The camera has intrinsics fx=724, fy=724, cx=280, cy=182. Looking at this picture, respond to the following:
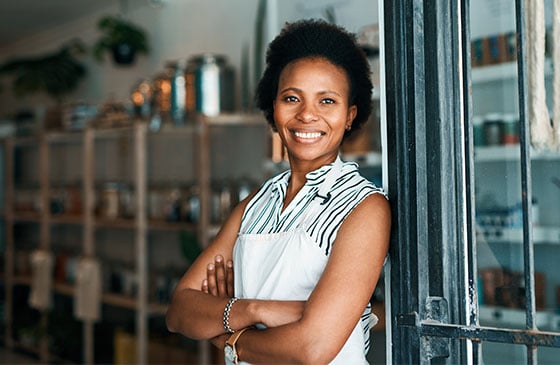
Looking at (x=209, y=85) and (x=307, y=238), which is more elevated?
(x=209, y=85)

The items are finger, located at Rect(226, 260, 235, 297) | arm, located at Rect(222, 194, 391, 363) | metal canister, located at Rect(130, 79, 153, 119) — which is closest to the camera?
arm, located at Rect(222, 194, 391, 363)

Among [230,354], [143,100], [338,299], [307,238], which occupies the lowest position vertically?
[230,354]

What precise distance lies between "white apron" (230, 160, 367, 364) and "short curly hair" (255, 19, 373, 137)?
6.7 inches

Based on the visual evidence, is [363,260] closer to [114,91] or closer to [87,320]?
[87,320]

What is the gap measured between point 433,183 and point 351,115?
9.5 inches

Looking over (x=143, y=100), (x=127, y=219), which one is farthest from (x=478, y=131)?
(x=127, y=219)

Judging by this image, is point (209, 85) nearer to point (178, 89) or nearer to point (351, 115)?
point (178, 89)

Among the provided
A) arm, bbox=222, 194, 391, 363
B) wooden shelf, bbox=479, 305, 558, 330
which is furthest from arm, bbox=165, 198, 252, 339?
wooden shelf, bbox=479, 305, 558, 330

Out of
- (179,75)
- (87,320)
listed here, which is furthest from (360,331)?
(87,320)

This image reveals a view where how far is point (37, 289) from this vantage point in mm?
5461

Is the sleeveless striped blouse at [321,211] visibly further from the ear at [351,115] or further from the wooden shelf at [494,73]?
the wooden shelf at [494,73]

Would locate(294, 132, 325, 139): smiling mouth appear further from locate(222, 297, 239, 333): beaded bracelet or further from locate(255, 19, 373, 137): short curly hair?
locate(222, 297, 239, 333): beaded bracelet

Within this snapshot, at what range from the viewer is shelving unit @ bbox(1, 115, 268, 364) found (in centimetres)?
400

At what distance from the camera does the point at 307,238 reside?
1333 mm
